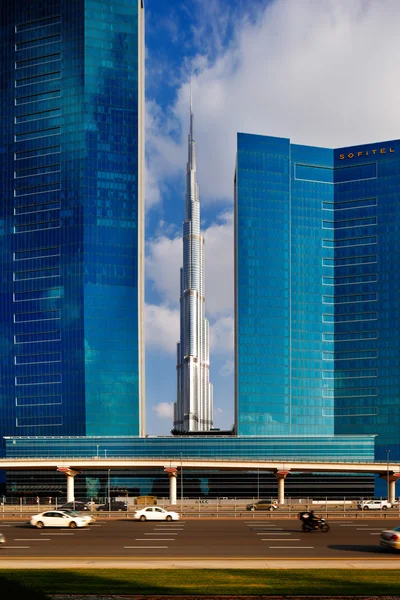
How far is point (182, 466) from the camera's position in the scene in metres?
144

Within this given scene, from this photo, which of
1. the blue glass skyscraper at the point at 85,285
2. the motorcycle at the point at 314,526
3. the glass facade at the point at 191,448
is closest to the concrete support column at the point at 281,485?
the glass facade at the point at 191,448

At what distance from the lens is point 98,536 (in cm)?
5953

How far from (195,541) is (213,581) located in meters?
19.3

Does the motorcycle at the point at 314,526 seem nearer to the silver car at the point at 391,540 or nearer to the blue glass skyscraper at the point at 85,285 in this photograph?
the silver car at the point at 391,540

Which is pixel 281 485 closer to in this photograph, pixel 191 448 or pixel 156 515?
pixel 191 448

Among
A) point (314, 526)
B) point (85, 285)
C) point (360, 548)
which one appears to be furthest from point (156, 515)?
point (85, 285)

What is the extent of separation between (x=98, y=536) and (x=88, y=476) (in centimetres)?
12094

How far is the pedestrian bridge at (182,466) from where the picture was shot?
142250 millimetres

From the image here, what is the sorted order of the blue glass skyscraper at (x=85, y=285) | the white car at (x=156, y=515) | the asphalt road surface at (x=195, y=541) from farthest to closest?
the blue glass skyscraper at (x=85, y=285), the white car at (x=156, y=515), the asphalt road surface at (x=195, y=541)

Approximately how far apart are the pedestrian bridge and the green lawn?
95800 mm

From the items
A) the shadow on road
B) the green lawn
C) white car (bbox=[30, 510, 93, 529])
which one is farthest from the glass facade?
the green lawn

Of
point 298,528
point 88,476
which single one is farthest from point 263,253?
point 298,528

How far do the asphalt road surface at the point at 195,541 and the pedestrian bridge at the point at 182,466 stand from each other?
215ft

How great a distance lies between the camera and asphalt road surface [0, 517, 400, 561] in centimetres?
4816
